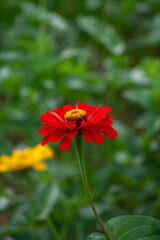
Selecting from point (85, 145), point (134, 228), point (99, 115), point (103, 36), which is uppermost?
point (103, 36)

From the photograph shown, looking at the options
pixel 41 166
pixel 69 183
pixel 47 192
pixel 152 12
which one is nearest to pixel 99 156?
pixel 69 183

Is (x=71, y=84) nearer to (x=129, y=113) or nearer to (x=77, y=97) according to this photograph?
(x=77, y=97)

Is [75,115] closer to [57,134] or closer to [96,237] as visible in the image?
[57,134]

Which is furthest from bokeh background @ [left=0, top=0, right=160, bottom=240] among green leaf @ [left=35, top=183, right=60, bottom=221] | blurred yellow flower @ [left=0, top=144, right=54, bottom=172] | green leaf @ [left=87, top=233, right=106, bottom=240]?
green leaf @ [left=87, top=233, right=106, bottom=240]

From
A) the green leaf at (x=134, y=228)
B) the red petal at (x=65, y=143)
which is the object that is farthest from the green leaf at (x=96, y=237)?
the red petal at (x=65, y=143)

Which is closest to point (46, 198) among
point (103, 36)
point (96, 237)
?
point (96, 237)

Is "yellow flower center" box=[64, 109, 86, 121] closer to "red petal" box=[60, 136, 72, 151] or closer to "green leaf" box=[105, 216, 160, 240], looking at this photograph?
"red petal" box=[60, 136, 72, 151]

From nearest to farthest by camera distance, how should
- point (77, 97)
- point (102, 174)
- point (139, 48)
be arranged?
point (102, 174) < point (77, 97) < point (139, 48)

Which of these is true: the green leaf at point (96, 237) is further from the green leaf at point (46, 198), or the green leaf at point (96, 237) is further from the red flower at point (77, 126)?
the green leaf at point (46, 198)
